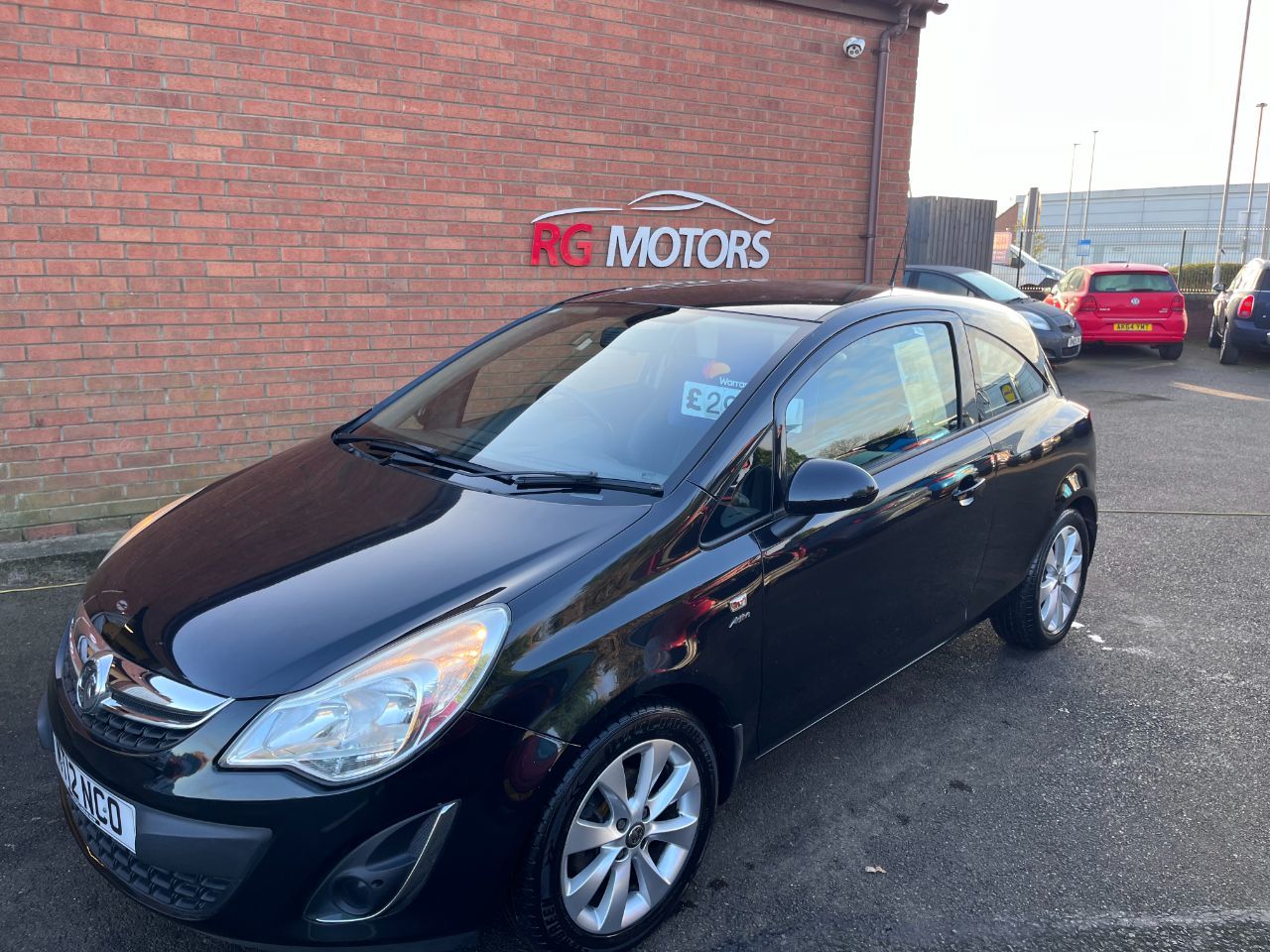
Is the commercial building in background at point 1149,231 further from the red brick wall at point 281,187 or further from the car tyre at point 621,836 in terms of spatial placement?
the car tyre at point 621,836

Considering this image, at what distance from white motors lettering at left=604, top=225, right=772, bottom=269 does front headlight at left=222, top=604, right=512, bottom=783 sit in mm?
5039

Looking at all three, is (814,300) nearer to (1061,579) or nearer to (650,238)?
(1061,579)

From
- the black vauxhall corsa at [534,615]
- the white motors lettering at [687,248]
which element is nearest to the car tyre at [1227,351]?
the white motors lettering at [687,248]

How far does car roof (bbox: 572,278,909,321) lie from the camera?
3.43 m

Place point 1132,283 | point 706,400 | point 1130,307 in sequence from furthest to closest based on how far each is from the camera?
point 1132,283, point 1130,307, point 706,400

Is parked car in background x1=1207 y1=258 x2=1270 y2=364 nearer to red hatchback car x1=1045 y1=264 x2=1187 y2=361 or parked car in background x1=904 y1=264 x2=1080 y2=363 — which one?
red hatchback car x1=1045 y1=264 x2=1187 y2=361

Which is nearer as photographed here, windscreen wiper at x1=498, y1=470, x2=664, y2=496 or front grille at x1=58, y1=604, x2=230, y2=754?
front grille at x1=58, y1=604, x2=230, y2=754

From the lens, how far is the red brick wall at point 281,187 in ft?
16.8

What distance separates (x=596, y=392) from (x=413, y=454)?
0.61 meters

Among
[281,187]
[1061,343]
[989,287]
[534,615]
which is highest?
[281,187]

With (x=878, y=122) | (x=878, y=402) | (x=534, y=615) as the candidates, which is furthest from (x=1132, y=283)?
(x=534, y=615)

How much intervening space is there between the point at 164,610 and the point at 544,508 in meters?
0.96

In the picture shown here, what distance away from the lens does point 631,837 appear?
2.48 meters

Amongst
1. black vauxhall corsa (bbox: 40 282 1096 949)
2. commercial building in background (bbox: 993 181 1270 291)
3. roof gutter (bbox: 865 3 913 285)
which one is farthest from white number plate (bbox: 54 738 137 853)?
commercial building in background (bbox: 993 181 1270 291)
